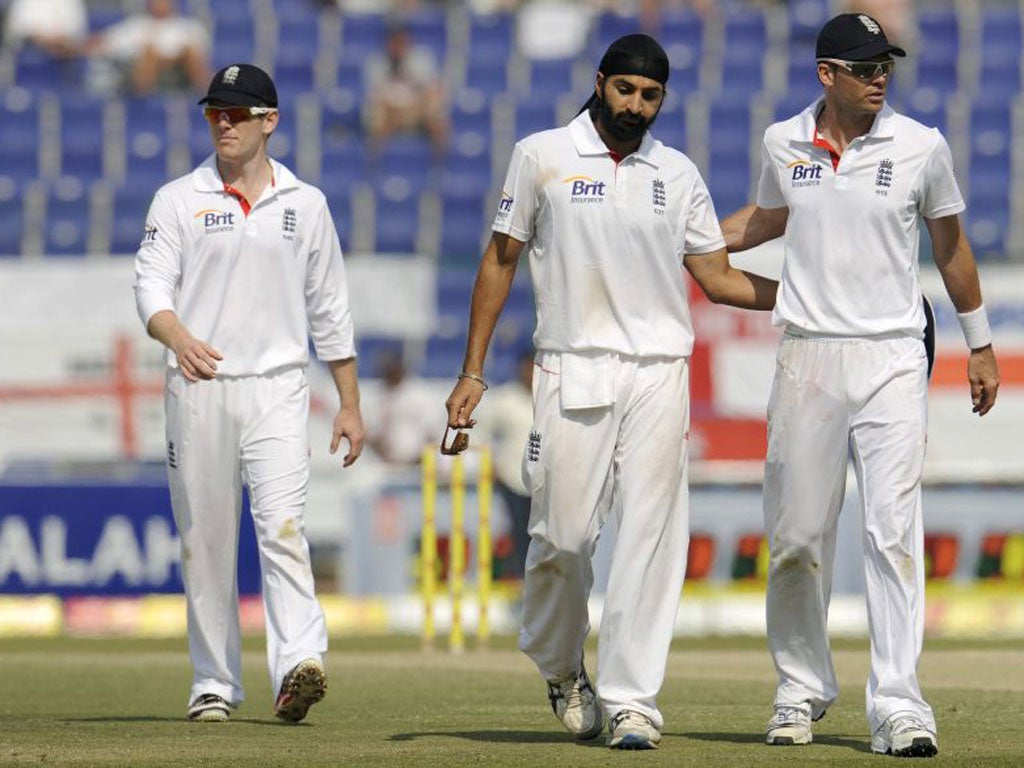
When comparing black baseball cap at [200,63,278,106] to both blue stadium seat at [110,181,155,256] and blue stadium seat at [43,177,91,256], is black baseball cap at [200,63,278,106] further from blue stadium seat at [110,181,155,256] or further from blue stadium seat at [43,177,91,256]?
blue stadium seat at [43,177,91,256]

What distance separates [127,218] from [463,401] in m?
13.4

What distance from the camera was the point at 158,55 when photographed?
2228 cm

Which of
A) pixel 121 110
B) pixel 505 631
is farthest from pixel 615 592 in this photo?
pixel 121 110

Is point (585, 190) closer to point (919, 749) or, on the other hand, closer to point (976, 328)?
point (976, 328)

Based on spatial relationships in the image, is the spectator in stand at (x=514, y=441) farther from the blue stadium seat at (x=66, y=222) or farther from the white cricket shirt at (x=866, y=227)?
the white cricket shirt at (x=866, y=227)

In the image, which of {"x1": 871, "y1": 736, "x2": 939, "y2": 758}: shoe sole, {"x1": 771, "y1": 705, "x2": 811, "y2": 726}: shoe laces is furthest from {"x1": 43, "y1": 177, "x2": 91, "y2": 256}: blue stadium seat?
{"x1": 871, "y1": 736, "x2": 939, "y2": 758}: shoe sole

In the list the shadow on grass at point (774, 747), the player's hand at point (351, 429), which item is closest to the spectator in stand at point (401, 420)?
the player's hand at point (351, 429)

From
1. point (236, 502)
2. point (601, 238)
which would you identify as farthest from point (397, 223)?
point (601, 238)

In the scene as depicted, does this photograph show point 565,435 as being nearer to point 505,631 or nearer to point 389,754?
point 389,754

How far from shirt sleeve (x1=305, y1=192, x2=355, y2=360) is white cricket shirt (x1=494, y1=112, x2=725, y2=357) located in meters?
1.48

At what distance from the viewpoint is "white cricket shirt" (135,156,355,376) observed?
343 inches

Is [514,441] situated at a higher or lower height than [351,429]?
lower

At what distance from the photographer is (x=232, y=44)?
75.7 feet

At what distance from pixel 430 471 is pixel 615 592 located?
21.7ft
